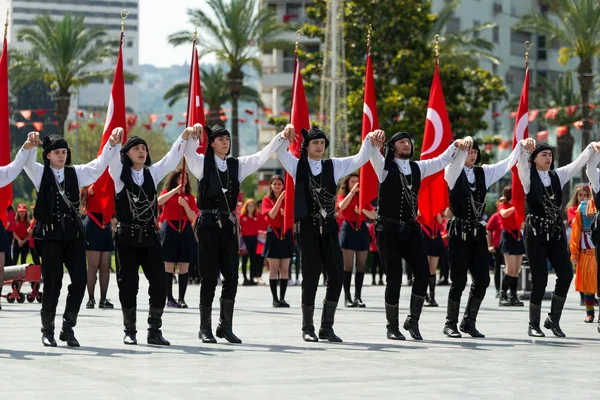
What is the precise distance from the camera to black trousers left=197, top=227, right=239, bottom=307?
1187 cm

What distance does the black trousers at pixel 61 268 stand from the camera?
1144cm

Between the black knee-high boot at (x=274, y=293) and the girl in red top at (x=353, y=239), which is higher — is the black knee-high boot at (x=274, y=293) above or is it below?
below

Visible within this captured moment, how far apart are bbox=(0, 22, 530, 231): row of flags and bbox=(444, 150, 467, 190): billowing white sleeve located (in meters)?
3.44

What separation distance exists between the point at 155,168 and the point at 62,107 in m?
37.2

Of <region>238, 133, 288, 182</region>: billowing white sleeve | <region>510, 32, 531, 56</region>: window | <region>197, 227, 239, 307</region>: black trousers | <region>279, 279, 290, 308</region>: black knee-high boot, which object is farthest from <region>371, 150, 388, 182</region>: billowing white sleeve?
<region>510, 32, 531, 56</region>: window

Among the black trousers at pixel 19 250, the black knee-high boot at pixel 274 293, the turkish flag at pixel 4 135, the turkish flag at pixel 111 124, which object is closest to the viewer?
the turkish flag at pixel 4 135

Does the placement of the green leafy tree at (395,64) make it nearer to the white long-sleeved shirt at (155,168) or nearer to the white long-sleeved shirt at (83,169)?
the white long-sleeved shirt at (155,168)

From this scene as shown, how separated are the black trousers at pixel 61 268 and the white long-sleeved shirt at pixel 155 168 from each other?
0.66 meters

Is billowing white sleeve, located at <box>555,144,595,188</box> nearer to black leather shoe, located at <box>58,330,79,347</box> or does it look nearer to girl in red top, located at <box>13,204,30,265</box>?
black leather shoe, located at <box>58,330,79,347</box>

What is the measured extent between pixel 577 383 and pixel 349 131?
32.4 meters

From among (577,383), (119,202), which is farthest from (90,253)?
(577,383)

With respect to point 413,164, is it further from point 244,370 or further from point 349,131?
point 349,131

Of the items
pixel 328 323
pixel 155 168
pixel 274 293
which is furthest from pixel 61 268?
pixel 274 293

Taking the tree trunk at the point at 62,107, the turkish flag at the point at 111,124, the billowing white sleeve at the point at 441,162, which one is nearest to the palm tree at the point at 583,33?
the tree trunk at the point at 62,107
